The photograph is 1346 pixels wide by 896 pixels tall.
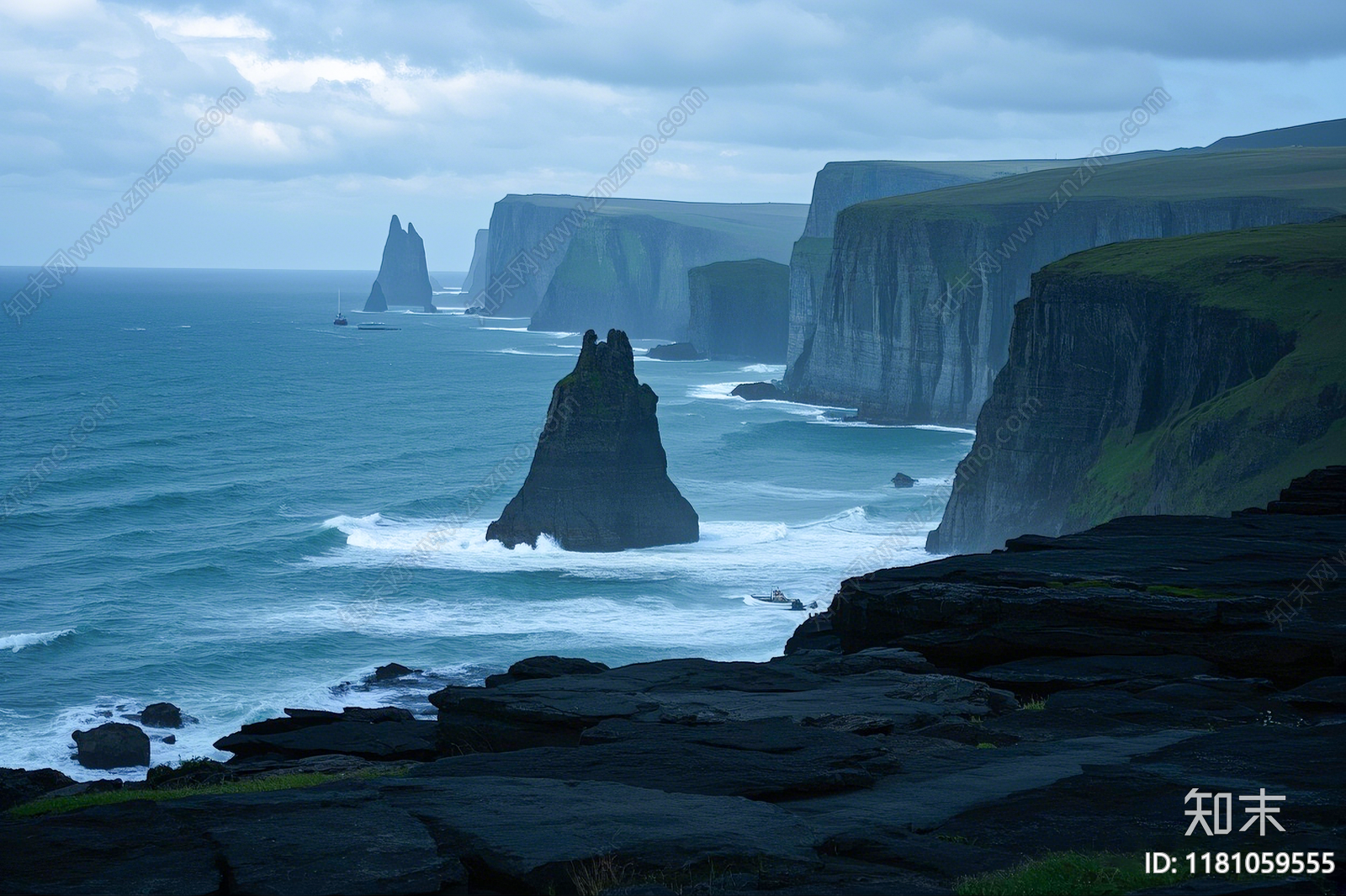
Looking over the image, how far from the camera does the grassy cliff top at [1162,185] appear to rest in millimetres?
120625

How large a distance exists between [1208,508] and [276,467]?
216 feet

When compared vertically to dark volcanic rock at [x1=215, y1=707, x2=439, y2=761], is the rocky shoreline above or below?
above

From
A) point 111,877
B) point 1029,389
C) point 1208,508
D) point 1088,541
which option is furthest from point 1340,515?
point 1029,389

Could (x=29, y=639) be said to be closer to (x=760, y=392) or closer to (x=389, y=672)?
(x=389, y=672)

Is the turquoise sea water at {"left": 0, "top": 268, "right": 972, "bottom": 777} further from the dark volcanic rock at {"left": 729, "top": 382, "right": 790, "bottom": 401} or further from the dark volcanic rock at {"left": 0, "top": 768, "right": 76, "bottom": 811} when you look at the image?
the dark volcanic rock at {"left": 0, "top": 768, "right": 76, "bottom": 811}

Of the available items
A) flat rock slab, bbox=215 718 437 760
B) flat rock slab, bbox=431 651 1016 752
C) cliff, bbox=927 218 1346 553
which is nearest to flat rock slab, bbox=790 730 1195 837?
flat rock slab, bbox=431 651 1016 752

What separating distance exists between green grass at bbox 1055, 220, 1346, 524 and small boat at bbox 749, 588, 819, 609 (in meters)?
16.0

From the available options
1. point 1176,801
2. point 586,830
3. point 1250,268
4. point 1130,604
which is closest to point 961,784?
point 1176,801

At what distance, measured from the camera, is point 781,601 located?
188ft

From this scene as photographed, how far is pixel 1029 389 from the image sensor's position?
71.1 metres

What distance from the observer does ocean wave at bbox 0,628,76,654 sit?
50106 mm

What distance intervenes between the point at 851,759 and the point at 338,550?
185 feet

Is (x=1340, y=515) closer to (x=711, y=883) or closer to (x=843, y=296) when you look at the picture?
(x=711, y=883)

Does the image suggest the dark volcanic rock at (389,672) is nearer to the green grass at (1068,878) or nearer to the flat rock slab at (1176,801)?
the flat rock slab at (1176,801)
